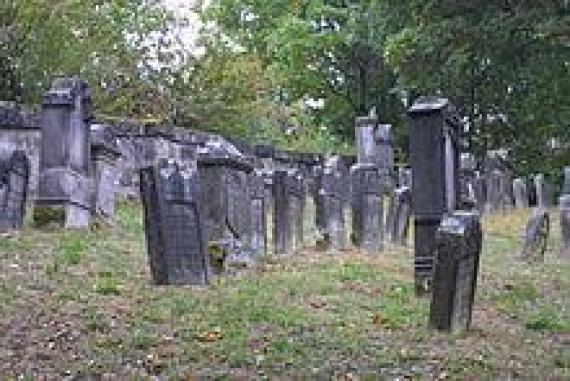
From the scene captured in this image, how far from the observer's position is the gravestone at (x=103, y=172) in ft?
45.3

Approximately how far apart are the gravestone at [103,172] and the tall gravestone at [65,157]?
0.48 m

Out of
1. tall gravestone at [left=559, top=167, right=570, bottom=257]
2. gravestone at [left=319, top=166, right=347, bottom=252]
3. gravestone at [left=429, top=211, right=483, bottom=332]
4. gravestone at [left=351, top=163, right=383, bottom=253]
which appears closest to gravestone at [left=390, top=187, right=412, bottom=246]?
gravestone at [left=319, top=166, right=347, bottom=252]

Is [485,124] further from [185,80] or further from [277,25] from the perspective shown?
[185,80]

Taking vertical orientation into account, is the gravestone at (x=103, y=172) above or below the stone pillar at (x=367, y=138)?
below

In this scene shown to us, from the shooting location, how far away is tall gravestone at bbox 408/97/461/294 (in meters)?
9.80

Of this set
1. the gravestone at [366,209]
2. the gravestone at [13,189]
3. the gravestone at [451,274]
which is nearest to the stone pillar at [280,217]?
the gravestone at [366,209]

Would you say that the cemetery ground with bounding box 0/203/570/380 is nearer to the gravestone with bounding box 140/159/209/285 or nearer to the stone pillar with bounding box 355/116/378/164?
the gravestone with bounding box 140/159/209/285

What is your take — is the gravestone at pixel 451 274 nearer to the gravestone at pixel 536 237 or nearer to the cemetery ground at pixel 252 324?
the cemetery ground at pixel 252 324

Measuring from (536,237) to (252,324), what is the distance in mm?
7773

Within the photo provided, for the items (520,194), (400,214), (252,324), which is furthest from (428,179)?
(520,194)

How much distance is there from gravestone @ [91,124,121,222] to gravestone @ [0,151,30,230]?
1607mm

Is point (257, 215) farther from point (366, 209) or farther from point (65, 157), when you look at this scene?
point (65, 157)

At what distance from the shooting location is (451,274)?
7922 millimetres

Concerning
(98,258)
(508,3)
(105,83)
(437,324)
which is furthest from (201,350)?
(105,83)
